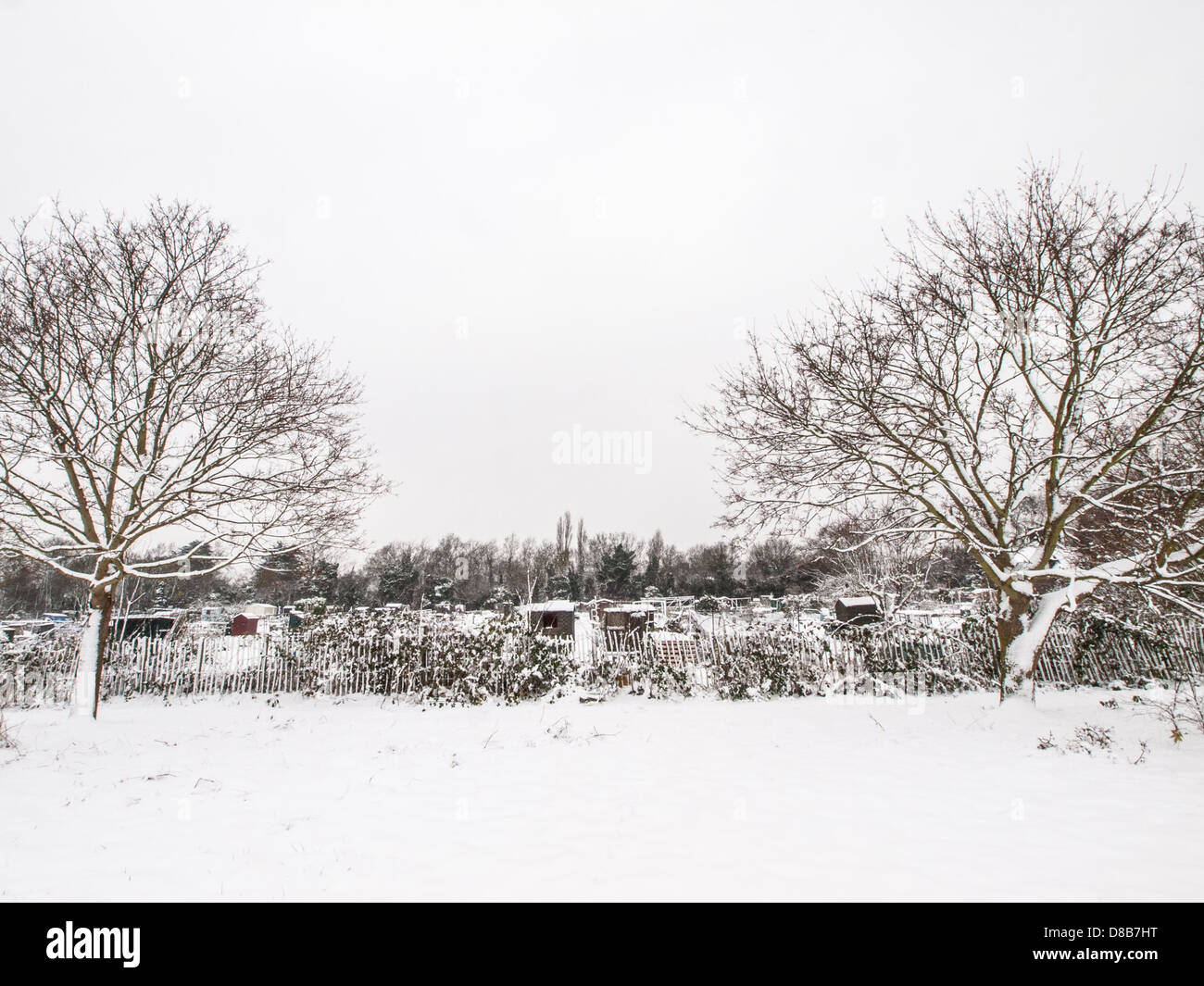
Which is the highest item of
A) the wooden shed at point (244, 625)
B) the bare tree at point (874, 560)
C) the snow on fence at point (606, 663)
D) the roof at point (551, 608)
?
the bare tree at point (874, 560)

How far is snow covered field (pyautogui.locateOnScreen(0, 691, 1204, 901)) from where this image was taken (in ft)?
11.4

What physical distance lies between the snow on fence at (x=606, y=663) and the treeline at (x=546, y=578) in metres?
10.9

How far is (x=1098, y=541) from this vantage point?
12.3 meters

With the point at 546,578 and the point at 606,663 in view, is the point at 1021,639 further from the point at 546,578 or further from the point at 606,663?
the point at 546,578

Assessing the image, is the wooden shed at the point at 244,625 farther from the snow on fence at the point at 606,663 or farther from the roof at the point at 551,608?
the roof at the point at 551,608

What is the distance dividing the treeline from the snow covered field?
16238 millimetres

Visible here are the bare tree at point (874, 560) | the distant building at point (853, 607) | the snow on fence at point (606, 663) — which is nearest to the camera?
the bare tree at point (874, 560)

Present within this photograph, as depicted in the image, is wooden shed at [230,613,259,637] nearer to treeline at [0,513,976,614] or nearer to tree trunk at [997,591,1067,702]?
treeline at [0,513,976,614]

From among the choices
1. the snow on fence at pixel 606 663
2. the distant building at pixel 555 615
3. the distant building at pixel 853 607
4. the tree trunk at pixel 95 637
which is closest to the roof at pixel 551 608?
the distant building at pixel 555 615

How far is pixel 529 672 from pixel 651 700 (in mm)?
2606

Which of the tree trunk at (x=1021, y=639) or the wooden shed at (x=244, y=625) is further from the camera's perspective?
the wooden shed at (x=244, y=625)

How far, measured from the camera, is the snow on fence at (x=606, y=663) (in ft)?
38.1

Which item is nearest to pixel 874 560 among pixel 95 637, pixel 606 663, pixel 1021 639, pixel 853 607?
pixel 853 607
